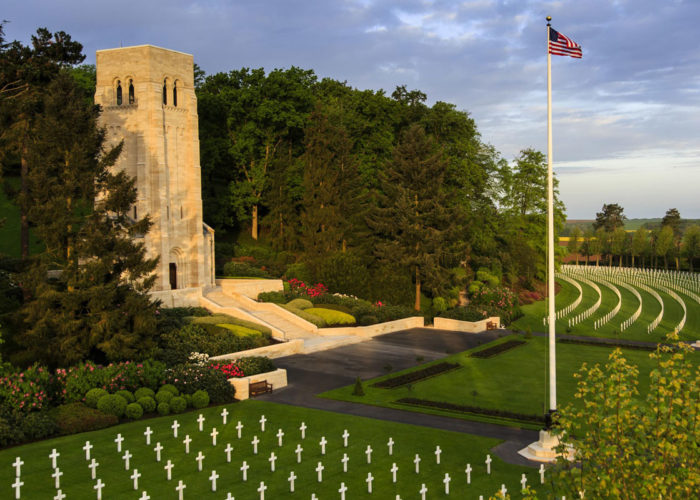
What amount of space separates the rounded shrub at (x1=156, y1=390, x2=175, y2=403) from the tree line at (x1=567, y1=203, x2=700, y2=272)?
108768 millimetres

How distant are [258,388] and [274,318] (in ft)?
50.5

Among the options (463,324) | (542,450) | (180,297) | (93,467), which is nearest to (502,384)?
(542,450)

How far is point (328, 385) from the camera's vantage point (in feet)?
95.5

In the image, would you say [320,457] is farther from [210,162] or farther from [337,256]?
[210,162]

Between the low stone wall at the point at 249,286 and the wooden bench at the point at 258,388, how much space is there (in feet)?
63.6

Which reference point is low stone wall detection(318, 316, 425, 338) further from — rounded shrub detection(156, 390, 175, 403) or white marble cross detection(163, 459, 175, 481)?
white marble cross detection(163, 459, 175, 481)

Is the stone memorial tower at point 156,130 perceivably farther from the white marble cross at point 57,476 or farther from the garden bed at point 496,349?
the white marble cross at point 57,476

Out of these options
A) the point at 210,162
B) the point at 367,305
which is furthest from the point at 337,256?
the point at 210,162

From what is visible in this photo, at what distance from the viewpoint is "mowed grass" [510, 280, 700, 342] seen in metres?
43.9

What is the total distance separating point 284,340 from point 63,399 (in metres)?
15.1

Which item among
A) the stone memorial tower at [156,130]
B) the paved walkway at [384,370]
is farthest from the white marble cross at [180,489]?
the stone memorial tower at [156,130]

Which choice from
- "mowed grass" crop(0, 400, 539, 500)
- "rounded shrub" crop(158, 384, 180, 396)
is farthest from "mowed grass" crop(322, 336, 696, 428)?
"rounded shrub" crop(158, 384, 180, 396)

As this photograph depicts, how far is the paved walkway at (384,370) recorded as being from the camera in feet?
73.0

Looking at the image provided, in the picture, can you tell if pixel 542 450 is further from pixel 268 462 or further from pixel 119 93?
pixel 119 93
